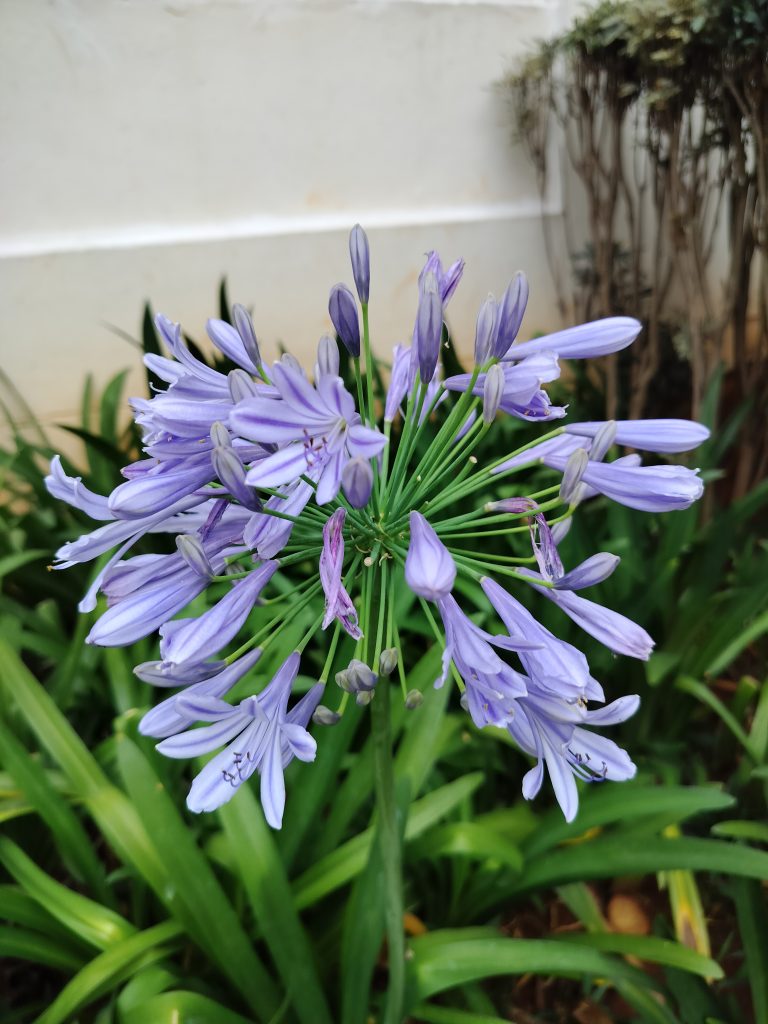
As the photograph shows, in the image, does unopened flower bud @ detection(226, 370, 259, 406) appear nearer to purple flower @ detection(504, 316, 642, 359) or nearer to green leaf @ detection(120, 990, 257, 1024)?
purple flower @ detection(504, 316, 642, 359)

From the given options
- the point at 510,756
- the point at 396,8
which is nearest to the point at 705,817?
the point at 510,756

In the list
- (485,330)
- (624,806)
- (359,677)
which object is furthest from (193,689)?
(624,806)

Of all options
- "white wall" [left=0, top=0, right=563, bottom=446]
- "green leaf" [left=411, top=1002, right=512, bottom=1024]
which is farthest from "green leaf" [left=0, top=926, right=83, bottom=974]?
"white wall" [left=0, top=0, right=563, bottom=446]

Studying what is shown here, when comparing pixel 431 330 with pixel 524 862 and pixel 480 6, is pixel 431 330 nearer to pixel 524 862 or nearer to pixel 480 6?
pixel 524 862

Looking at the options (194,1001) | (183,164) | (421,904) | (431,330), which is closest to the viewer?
(431,330)

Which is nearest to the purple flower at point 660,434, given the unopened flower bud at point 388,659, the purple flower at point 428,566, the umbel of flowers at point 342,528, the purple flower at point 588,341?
the umbel of flowers at point 342,528

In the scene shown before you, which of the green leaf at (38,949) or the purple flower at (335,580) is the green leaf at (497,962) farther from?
the purple flower at (335,580)
